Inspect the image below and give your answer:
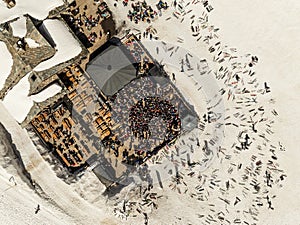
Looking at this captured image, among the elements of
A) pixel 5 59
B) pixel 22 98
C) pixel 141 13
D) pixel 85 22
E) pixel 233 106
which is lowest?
pixel 233 106

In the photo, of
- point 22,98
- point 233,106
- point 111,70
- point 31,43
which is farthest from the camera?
point 233,106

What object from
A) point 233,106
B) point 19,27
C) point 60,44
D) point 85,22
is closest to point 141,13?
point 85,22

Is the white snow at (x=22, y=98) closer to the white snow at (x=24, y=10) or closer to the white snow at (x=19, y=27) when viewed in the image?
the white snow at (x=19, y=27)

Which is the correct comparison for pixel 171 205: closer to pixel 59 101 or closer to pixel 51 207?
pixel 51 207

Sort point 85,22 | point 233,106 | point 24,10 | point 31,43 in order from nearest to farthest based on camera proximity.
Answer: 1. point 31,43
2. point 24,10
3. point 85,22
4. point 233,106

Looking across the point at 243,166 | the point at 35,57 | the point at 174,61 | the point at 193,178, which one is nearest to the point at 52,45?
the point at 35,57

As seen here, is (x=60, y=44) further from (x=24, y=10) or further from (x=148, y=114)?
(x=148, y=114)

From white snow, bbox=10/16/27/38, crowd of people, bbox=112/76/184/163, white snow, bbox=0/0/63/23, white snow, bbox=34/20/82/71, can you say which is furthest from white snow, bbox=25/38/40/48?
crowd of people, bbox=112/76/184/163

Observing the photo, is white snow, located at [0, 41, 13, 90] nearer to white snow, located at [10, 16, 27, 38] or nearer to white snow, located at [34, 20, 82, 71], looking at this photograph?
white snow, located at [10, 16, 27, 38]
